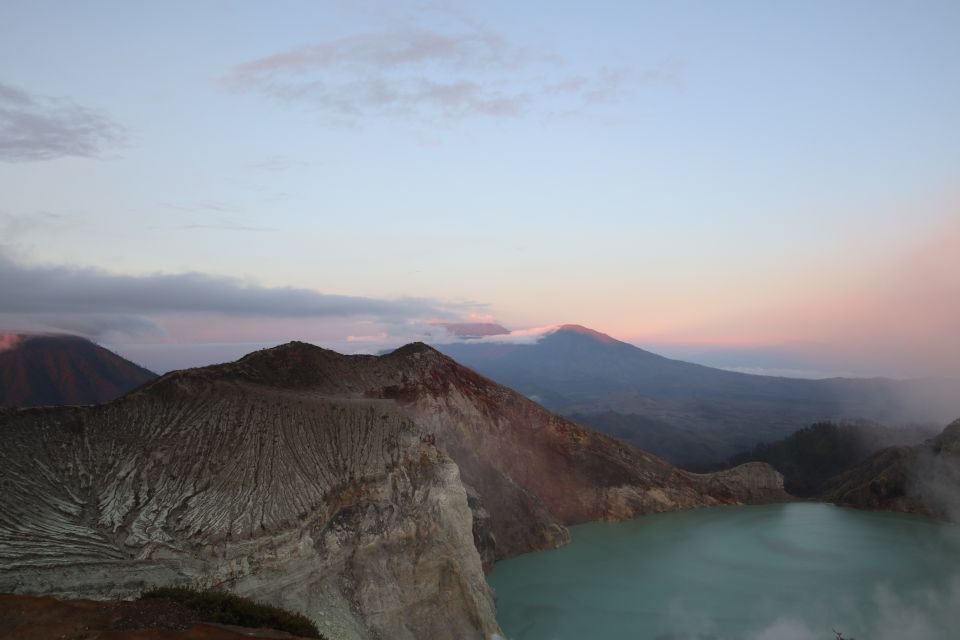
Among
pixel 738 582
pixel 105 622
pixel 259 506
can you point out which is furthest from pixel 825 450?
pixel 105 622

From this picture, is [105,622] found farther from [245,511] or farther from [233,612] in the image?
[245,511]

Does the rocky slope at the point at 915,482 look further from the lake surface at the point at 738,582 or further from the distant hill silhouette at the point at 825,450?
the distant hill silhouette at the point at 825,450

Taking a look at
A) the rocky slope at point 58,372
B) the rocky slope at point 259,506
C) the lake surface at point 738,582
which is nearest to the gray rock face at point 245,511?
the rocky slope at point 259,506

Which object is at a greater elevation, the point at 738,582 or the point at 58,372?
the point at 58,372

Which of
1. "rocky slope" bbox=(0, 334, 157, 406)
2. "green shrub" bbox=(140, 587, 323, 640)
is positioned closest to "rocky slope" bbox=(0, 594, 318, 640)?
"green shrub" bbox=(140, 587, 323, 640)

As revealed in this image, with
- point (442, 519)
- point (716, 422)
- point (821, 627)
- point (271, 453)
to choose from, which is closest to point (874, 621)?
point (821, 627)
